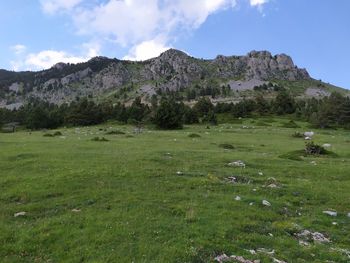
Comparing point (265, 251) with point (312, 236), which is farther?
point (312, 236)

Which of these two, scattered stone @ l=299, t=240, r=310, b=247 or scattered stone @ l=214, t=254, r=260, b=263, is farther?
scattered stone @ l=299, t=240, r=310, b=247

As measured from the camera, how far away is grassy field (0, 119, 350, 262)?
16.6 meters

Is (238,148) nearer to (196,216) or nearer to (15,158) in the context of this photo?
(15,158)

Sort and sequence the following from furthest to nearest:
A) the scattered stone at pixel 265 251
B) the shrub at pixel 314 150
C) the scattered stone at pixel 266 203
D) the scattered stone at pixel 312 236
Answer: the shrub at pixel 314 150 < the scattered stone at pixel 266 203 < the scattered stone at pixel 312 236 < the scattered stone at pixel 265 251

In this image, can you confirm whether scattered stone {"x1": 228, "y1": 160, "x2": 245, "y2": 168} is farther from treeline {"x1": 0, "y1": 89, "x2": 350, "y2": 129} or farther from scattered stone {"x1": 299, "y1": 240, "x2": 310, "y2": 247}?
treeline {"x1": 0, "y1": 89, "x2": 350, "y2": 129}

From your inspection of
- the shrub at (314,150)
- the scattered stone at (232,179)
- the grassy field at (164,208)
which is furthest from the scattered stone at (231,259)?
the shrub at (314,150)

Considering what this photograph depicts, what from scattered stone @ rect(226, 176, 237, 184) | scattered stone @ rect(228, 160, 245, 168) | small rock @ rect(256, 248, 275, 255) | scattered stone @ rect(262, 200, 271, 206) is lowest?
small rock @ rect(256, 248, 275, 255)

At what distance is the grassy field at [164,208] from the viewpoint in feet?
54.6

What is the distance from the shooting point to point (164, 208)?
845 inches

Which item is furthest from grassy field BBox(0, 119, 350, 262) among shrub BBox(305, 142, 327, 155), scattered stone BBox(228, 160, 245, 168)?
shrub BBox(305, 142, 327, 155)

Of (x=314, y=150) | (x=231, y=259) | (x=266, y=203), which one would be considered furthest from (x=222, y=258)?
(x=314, y=150)

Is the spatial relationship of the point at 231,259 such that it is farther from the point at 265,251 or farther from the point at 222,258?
the point at 265,251

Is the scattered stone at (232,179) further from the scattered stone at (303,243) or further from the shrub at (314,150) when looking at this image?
the shrub at (314,150)

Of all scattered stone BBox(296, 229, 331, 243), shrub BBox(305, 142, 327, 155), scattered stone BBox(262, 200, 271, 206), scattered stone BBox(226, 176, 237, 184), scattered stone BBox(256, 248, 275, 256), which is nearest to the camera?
scattered stone BBox(256, 248, 275, 256)
